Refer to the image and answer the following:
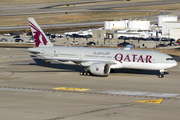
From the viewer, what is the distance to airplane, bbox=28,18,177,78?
5084 cm

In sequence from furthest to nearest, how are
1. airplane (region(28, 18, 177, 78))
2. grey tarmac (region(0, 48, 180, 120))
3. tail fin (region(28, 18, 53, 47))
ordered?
tail fin (region(28, 18, 53, 47)) → airplane (region(28, 18, 177, 78)) → grey tarmac (region(0, 48, 180, 120))

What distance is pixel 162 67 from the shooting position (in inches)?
1997

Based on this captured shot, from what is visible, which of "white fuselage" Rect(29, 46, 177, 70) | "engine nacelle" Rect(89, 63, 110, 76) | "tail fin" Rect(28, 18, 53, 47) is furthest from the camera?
"tail fin" Rect(28, 18, 53, 47)

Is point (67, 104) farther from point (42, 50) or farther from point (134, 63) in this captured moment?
point (42, 50)

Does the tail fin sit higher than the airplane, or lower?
higher

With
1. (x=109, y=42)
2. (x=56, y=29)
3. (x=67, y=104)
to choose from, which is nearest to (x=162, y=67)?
(x=67, y=104)

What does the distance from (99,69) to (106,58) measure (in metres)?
3.81

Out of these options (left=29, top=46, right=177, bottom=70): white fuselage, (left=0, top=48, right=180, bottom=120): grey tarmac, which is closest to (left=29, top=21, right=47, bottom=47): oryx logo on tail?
(left=29, top=46, right=177, bottom=70): white fuselage

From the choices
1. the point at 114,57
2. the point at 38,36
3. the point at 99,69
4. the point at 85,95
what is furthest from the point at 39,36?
the point at 85,95

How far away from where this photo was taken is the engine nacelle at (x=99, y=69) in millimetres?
51156

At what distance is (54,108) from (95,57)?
24.2 meters

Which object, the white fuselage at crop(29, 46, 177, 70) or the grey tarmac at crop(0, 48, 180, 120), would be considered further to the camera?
the white fuselage at crop(29, 46, 177, 70)

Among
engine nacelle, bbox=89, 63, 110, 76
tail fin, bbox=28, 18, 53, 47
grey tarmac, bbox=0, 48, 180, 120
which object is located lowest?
grey tarmac, bbox=0, 48, 180, 120

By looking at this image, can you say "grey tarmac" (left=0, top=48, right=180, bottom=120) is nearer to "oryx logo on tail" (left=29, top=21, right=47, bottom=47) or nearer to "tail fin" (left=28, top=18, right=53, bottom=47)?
"tail fin" (left=28, top=18, right=53, bottom=47)
